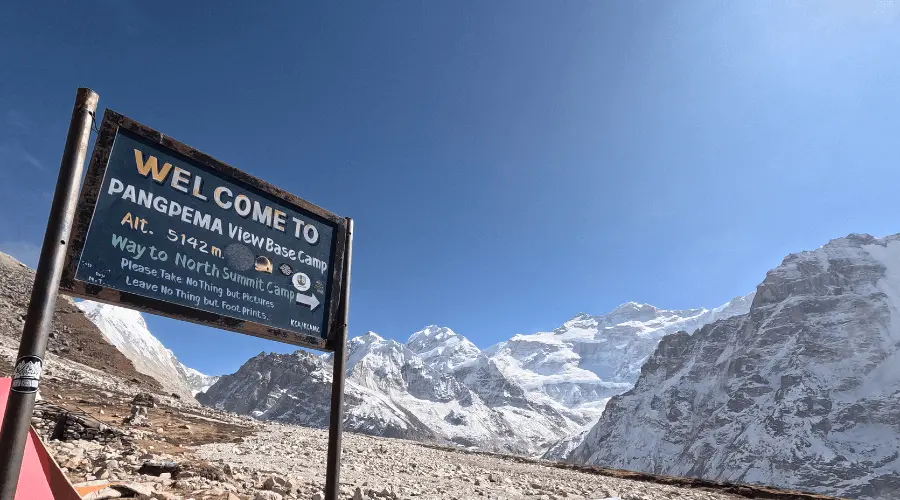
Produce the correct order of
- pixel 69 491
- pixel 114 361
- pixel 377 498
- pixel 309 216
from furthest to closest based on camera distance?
1. pixel 114 361
2. pixel 377 498
3. pixel 69 491
4. pixel 309 216

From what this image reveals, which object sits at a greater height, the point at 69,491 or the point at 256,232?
the point at 256,232

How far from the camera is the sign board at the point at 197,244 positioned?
390 cm

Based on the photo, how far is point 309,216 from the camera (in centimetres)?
542

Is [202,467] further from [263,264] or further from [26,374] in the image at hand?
[26,374]

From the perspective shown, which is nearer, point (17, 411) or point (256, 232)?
point (17, 411)

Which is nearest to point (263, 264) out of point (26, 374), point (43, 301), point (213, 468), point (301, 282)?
point (301, 282)

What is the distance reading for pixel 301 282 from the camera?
17.1 feet

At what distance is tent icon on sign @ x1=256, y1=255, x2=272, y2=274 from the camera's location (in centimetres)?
484

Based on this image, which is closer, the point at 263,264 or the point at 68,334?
the point at 263,264

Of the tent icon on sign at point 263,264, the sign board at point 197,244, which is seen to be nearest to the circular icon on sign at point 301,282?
the sign board at point 197,244

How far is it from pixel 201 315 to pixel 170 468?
7852mm

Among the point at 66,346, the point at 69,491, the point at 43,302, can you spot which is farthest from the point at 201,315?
the point at 66,346

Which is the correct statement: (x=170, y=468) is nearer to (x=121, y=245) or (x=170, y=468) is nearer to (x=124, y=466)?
(x=124, y=466)

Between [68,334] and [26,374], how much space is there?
183 feet
